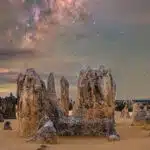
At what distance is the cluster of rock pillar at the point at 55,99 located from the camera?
28.3 metres

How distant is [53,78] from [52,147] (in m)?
13.4

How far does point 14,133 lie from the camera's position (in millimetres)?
30125

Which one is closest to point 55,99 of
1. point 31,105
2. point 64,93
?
point 31,105

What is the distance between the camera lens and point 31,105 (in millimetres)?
28344

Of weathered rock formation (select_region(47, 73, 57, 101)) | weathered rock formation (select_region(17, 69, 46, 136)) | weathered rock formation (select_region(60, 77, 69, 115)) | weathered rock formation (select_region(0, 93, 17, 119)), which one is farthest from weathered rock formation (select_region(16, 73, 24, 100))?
weathered rock formation (select_region(0, 93, 17, 119))

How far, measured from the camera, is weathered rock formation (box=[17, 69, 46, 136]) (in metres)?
28.2

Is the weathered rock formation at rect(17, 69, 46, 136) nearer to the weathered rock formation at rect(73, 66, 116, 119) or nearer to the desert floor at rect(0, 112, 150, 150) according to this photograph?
the desert floor at rect(0, 112, 150, 150)

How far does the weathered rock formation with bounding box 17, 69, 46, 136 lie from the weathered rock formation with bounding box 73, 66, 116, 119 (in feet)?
14.6

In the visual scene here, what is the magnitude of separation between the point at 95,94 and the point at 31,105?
6204 mm

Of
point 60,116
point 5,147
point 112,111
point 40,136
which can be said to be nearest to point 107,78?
point 112,111

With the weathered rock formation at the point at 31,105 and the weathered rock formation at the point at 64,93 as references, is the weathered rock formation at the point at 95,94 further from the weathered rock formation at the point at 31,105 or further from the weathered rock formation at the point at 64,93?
the weathered rock formation at the point at 64,93

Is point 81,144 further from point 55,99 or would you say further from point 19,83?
point 19,83

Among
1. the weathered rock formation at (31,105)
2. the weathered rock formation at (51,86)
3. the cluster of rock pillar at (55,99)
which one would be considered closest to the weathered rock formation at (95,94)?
the cluster of rock pillar at (55,99)

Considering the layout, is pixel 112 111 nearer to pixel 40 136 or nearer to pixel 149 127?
pixel 149 127
